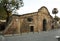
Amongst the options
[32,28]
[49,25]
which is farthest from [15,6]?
[49,25]

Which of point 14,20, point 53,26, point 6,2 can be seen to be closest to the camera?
point 14,20

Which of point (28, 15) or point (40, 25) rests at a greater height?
point (28, 15)

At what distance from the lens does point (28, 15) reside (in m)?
37.0

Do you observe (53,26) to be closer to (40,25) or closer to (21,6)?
(40,25)

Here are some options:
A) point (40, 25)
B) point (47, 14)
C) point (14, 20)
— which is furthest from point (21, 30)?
point (47, 14)

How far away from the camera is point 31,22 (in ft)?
123

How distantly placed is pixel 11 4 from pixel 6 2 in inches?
62.8

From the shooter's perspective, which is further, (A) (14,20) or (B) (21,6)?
(B) (21,6)

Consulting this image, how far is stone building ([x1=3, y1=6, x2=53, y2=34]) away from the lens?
115ft

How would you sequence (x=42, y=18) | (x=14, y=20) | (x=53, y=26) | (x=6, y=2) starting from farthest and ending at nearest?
1. (x=53, y=26)
2. (x=42, y=18)
3. (x=6, y=2)
4. (x=14, y=20)

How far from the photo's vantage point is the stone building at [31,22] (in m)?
35.0

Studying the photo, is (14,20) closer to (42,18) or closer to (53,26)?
(42,18)

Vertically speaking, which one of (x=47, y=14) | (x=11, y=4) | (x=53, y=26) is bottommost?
(x=53, y=26)

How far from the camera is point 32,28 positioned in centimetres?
3834
